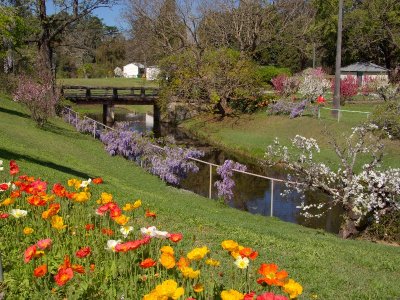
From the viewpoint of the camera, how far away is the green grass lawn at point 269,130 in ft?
88.8

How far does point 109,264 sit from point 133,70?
109 meters

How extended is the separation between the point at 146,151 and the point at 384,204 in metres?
10.3

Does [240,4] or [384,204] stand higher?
[240,4]

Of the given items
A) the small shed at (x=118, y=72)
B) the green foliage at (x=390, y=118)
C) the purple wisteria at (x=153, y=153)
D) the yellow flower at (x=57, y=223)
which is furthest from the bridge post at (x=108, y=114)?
the small shed at (x=118, y=72)

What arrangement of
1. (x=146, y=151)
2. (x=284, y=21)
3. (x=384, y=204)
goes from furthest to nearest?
(x=284, y=21), (x=146, y=151), (x=384, y=204)

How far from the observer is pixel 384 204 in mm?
13383

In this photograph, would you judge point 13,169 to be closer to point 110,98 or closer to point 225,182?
point 225,182

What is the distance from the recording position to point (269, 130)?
35.3m

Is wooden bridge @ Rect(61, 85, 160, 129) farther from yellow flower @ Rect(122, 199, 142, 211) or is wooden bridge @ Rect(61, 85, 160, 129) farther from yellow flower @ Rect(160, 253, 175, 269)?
yellow flower @ Rect(160, 253, 175, 269)

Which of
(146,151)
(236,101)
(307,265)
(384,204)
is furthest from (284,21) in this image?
(307,265)

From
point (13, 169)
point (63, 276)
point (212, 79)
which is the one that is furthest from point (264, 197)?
point (212, 79)

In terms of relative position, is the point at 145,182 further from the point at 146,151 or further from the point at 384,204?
the point at 384,204

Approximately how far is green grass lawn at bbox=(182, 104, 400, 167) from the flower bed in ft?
63.1

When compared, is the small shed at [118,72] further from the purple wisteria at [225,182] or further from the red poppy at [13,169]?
the red poppy at [13,169]
